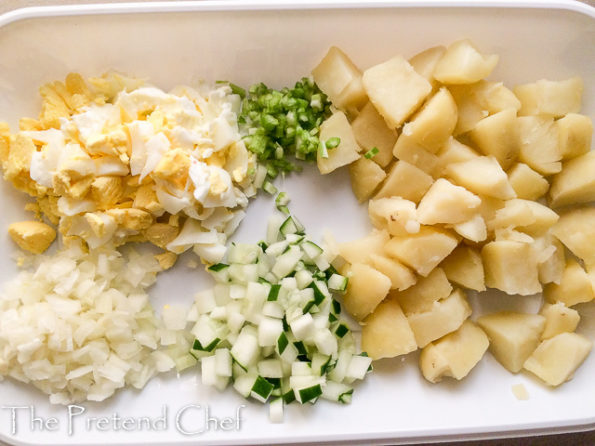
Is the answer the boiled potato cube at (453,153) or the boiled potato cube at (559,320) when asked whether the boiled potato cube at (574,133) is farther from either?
the boiled potato cube at (559,320)

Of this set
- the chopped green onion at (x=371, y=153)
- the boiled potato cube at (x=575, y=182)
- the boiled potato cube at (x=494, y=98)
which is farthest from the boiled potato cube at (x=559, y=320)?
the chopped green onion at (x=371, y=153)

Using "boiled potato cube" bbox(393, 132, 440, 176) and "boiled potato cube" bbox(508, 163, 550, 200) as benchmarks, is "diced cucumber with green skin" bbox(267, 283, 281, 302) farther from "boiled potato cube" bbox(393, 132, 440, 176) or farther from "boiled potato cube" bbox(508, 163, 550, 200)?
"boiled potato cube" bbox(508, 163, 550, 200)

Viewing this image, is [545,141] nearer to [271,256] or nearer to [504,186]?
[504,186]

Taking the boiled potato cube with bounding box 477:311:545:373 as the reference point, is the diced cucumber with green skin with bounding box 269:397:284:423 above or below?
below

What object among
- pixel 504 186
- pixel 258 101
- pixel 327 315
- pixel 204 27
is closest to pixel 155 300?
pixel 327 315

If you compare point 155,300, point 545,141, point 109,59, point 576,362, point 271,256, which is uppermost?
point 109,59

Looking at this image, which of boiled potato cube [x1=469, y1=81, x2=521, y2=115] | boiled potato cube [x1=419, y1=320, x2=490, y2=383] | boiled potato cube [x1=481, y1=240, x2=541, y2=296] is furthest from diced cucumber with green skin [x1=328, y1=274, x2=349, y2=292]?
boiled potato cube [x1=469, y1=81, x2=521, y2=115]
